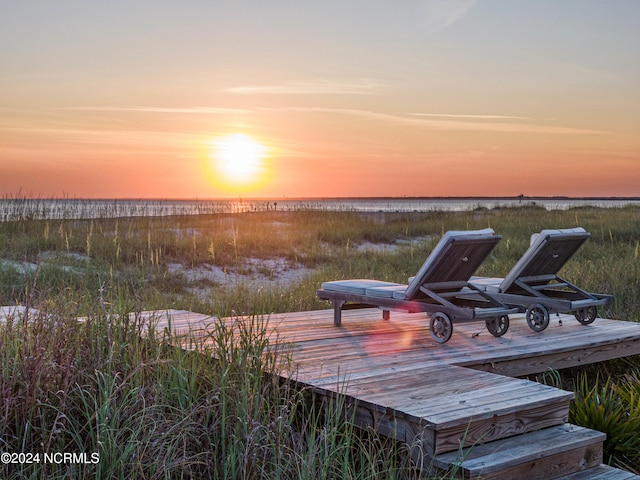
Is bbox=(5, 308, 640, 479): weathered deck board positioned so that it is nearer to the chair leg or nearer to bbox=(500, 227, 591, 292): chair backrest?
the chair leg

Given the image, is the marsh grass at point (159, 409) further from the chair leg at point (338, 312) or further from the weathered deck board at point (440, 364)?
the chair leg at point (338, 312)

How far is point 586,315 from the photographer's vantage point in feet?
A: 20.2

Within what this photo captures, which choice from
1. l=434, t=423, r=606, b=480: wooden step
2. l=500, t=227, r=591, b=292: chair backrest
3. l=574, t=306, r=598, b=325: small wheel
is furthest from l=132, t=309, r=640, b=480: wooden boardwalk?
l=500, t=227, r=591, b=292: chair backrest

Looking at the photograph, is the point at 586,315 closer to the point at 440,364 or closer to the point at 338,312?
the point at 338,312

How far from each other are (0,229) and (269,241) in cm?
561

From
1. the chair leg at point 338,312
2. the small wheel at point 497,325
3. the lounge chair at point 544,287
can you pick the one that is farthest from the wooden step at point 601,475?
the chair leg at point 338,312

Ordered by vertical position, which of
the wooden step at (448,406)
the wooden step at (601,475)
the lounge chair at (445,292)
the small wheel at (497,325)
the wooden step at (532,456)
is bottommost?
the wooden step at (601,475)

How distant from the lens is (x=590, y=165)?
2284 centimetres

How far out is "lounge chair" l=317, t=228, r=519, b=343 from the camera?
5.17m

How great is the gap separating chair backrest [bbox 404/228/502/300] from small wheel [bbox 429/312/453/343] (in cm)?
31

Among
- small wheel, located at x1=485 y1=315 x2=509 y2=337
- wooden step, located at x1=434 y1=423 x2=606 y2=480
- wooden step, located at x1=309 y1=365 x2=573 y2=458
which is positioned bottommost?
wooden step, located at x1=434 y1=423 x2=606 y2=480

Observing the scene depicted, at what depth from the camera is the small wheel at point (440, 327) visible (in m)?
5.12

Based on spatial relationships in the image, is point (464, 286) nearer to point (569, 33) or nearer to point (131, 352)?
point (131, 352)

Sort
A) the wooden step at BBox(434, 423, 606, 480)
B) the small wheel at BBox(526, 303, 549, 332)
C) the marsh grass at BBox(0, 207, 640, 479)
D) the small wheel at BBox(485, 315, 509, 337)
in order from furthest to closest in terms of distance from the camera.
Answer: the small wheel at BBox(526, 303, 549, 332), the small wheel at BBox(485, 315, 509, 337), the wooden step at BBox(434, 423, 606, 480), the marsh grass at BBox(0, 207, 640, 479)
